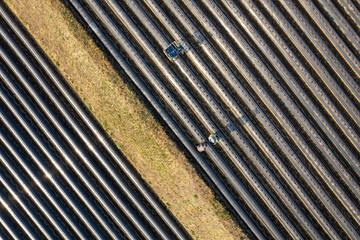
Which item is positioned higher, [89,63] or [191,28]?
[89,63]

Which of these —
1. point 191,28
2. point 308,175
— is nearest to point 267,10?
point 191,28

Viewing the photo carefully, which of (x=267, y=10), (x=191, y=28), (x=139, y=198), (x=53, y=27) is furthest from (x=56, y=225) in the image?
(x=267, y=10)

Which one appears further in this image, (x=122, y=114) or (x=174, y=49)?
(x=174, y=49)

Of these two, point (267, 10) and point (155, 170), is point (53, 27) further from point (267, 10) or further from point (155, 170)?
point (267, 10)

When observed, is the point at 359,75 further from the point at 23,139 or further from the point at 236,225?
the point at 23,139

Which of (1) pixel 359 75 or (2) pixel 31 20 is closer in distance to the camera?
(2) pixel 31 20

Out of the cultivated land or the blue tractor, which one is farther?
the blue tractor

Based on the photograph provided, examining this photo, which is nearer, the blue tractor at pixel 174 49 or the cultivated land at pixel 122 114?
the cultivated land at pixel 122 114

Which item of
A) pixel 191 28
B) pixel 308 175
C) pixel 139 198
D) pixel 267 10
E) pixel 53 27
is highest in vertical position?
pixel 53 27
